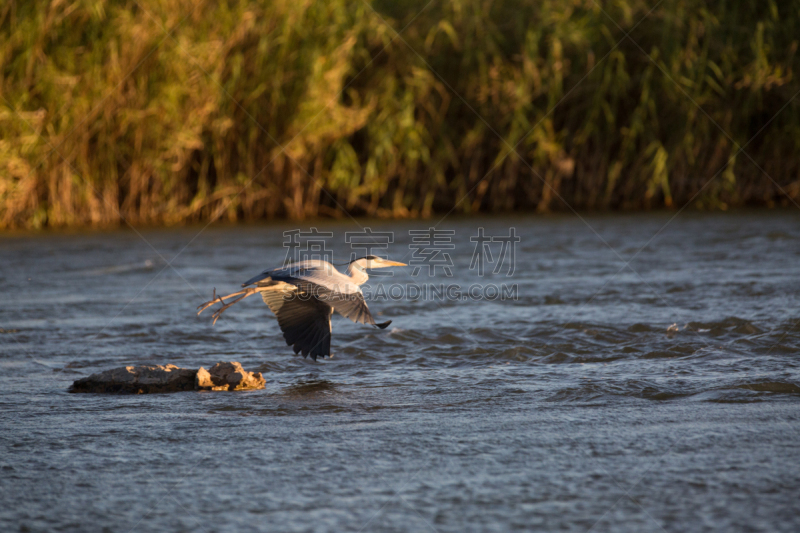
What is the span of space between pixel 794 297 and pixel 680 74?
7.10 meters

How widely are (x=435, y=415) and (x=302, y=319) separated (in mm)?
1365

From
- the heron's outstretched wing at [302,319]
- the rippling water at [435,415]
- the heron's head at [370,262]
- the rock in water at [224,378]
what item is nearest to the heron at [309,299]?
the heron's outstretched wing at [302,319]

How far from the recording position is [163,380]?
448cm

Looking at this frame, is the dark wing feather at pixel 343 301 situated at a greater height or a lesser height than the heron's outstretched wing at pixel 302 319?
greater

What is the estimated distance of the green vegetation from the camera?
11258 mm

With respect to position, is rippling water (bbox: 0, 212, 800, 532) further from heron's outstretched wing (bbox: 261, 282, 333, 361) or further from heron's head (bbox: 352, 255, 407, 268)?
heron's head (bbox: 352, 255, 407, 268)

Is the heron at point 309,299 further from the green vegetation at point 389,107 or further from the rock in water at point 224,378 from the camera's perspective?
the green vegetation at point 389,107

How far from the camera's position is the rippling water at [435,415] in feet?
9.56

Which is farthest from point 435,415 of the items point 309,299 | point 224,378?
point 309,299

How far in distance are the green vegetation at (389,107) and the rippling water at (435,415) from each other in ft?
14.1

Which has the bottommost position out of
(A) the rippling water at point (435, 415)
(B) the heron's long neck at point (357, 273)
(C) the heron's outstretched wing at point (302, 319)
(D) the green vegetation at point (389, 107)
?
(A) the rippling water at point (435, 415)

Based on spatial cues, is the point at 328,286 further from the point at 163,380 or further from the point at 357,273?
the point at 163,380

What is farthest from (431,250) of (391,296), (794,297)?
(794,297)

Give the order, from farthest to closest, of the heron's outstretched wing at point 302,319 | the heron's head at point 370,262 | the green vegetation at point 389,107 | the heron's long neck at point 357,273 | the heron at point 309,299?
1. the green vegetation at point 389,107
2. the heron's head at point 370,262
3. the heron's long neck at point 357,273
4. the heron's outstretched wing at point 302,319
5. the heron at point 309,299
